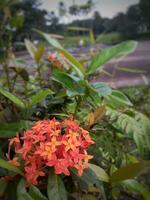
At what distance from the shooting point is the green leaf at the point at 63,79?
708mm

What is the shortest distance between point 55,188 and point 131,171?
6.2 inches

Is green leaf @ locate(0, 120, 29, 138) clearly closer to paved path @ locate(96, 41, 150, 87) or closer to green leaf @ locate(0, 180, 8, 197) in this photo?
green leaf @ locate(0, 180, 8, 197)

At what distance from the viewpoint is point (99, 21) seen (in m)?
3.01

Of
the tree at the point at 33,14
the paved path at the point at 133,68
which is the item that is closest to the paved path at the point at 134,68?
the paved path at the point at 133,68

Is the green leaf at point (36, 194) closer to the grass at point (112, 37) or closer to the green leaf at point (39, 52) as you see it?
the green leaf at point (39, 52)

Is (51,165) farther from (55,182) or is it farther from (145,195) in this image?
(145,195)

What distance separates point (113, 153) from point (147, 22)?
3.84 m

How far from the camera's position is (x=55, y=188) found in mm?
585

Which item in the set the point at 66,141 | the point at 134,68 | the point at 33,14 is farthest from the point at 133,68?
the point at 66,141

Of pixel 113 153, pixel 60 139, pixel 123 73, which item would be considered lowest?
pixel 123 73

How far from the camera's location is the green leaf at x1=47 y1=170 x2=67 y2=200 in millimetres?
582

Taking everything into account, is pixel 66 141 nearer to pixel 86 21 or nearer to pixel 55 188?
pixel 55 188

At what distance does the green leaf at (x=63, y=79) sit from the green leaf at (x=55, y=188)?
0.62 ft

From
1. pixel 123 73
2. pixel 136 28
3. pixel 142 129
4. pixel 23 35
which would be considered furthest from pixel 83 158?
pixel 136 28
